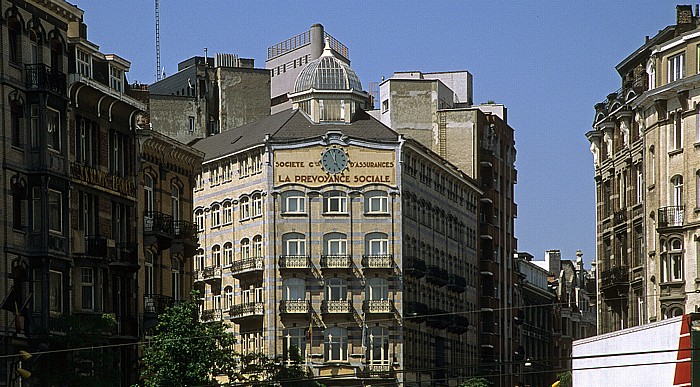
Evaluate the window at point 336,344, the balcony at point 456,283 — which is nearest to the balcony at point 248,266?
the window at point 336,344

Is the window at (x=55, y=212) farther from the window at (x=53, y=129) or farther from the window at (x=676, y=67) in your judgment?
the window at (x=676, y=67)

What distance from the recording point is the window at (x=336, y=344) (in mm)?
106625

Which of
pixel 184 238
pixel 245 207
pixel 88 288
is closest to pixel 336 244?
pixel 245 207

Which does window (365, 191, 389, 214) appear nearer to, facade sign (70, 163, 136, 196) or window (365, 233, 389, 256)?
window (365, 233, 389, 256)

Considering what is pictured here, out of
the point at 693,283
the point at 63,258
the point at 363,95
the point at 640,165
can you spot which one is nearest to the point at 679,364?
the point at 63,258

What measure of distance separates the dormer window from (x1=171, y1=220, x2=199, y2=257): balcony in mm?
8078

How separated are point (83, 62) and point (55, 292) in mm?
10589

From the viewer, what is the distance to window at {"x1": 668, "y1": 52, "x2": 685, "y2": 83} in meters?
80.4

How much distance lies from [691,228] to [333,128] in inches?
1480

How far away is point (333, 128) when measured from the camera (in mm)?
111500

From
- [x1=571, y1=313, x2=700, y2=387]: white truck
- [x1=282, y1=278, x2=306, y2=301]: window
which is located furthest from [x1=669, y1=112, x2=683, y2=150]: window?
[x1=282, y1=278, x2=306, y2=301]: window

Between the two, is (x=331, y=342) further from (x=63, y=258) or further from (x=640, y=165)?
(x=63, y=258)

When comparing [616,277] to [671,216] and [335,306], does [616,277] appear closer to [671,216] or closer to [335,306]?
[671,216]

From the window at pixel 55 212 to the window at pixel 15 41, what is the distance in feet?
17.7
